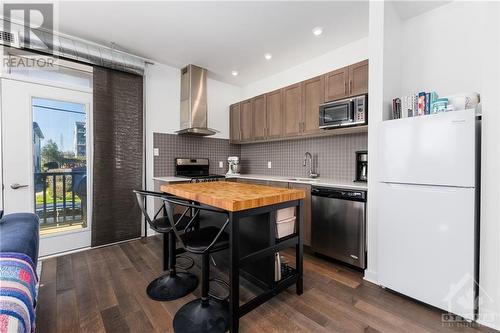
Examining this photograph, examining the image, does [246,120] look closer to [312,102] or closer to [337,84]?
[312,102]

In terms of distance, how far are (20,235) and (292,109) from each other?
3.16 metres

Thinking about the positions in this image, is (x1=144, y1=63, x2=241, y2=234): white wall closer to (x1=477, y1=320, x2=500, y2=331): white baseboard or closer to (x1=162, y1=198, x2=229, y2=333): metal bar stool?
(x1=162, y1=198, x2=229, y2=333): metal bar stool

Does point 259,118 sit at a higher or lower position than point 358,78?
lower

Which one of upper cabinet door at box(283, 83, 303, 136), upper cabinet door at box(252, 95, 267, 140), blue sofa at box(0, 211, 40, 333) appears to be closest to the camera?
blue sofa at box(0, 211, 40, 333)

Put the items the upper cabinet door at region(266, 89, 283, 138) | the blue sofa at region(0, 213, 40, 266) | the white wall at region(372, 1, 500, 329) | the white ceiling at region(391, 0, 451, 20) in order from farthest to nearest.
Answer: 1. the upper cabinet door at region(266, 89, 283, 138)
2. the white ceiling at region(391, 0, 451, 20)
3. the white wall at region(372, 1, 500, 329)
4. the blue sofa at region(0, 213, 40, 266)

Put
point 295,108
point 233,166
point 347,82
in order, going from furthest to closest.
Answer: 1. point 233,166
2. point 295,108
3. point 347,82

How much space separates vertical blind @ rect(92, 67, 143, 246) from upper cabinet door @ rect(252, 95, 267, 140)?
72.4 inches

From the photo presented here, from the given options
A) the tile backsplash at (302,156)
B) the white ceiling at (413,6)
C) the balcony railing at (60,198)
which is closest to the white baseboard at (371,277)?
the tile backsplash at (302,156)

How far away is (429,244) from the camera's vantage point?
1714 mm

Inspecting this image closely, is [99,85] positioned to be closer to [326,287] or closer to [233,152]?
[233,152]

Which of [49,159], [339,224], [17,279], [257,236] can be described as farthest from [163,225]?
[49,159]

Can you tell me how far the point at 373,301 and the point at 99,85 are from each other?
154 inches

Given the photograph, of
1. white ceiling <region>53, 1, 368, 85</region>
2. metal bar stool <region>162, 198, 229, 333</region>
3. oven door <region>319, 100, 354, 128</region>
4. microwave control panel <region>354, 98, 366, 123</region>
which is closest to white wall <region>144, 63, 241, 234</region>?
white ceiling <region>53, 1, 368, 85</region>

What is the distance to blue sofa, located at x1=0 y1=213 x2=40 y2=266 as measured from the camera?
130 cm
